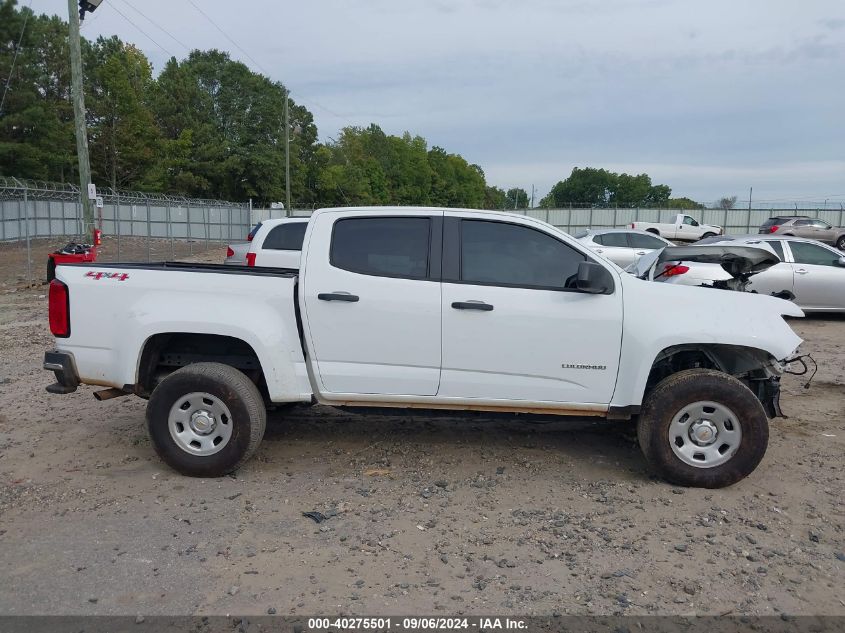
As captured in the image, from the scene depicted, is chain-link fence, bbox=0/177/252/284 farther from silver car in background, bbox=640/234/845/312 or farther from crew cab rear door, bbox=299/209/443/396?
crew cab rear door, bbox=299/209/443/396

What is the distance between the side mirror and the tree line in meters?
40.5

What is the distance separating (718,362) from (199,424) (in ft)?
12.5

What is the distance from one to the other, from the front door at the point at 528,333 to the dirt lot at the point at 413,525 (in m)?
0.51

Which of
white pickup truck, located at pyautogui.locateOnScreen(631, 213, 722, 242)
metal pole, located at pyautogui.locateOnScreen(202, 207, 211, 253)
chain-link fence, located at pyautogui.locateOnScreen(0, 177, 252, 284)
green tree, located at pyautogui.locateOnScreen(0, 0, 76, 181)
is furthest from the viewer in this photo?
white pickup truck, located at pyautogui.locateOnScreen(631, 213, 722, 242)

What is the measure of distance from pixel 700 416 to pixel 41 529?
4287 mm

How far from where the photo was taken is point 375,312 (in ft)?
15.9

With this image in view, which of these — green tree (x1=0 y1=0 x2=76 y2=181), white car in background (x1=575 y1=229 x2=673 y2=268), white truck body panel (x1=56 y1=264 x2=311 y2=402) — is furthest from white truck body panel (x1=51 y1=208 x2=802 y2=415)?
green tree (x1=0 y1=0 x2=76 y2=181)

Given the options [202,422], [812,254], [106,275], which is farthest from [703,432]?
[812,254]

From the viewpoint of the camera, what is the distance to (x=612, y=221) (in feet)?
164

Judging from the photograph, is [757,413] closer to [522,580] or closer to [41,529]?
[522,580]

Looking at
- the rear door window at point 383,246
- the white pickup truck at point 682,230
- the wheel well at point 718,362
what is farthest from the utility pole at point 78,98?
the white pickup truck at point 682,230

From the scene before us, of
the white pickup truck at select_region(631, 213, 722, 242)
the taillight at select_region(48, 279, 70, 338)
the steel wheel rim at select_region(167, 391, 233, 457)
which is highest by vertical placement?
the white pickup truck at select_region(631, 213, 722, 242)

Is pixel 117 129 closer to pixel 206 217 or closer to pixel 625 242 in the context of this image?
pixel 206 217

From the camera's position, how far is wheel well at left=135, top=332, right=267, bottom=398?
17.0 feet
